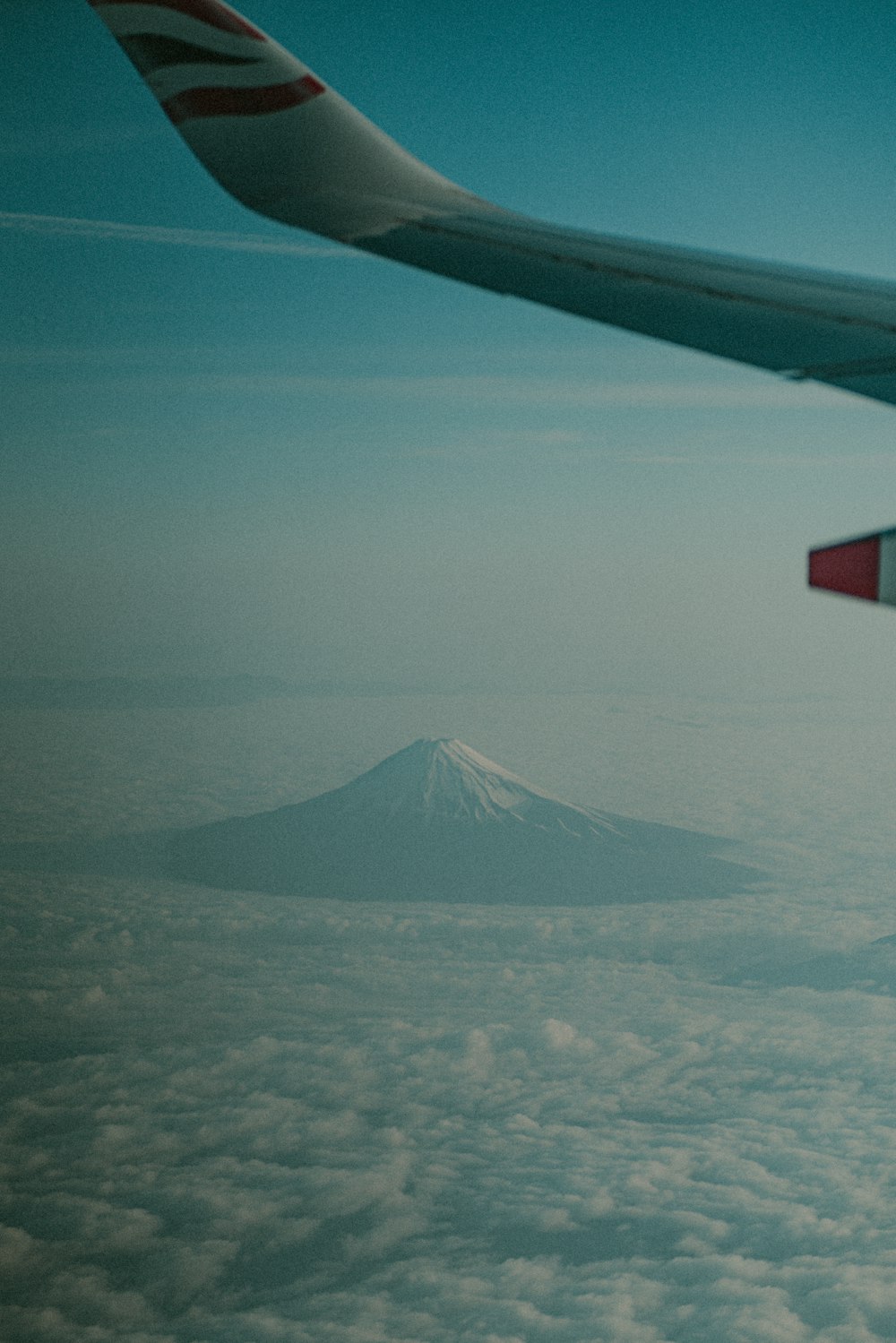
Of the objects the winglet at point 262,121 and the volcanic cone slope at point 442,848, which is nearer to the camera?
the winglet at point 262,121

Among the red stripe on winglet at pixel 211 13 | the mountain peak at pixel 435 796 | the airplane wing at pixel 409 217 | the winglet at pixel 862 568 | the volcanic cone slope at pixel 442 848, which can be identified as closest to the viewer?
the winglet at pixel 862 568

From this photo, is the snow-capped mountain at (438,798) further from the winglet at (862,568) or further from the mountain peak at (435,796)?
the winglet at (862,568)

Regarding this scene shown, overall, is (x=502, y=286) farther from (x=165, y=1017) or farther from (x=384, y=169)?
(x=165, y=1017)

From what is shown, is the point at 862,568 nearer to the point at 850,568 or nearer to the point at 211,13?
the point at 850,568

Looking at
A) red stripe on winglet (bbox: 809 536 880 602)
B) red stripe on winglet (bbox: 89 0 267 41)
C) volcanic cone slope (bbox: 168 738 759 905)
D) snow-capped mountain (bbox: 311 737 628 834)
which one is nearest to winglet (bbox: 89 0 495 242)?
red stripe on winglet (bbox: 89 0 267 41)

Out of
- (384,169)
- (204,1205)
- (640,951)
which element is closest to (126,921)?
(204,1205)

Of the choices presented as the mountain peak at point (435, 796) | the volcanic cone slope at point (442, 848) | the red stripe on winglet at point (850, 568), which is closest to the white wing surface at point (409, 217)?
the red stripe on winglet at point (850, 568)

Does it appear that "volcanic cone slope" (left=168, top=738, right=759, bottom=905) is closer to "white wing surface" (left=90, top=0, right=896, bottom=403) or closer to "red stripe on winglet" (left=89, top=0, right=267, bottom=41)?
"white wing surface" (left=90, top=0, right=896, bottom=403)
